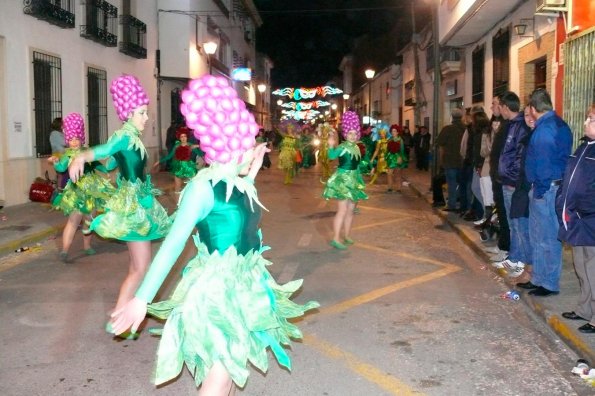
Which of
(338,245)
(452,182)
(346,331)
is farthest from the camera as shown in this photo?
(452,182)

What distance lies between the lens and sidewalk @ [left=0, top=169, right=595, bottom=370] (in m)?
5.17

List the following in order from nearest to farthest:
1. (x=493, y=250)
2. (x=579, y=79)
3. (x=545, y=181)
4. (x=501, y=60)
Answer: (x=545, y=181) → (x=493, y=250) → (x=579, y=79) → (x=501, y=60)

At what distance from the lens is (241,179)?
305 centimetres

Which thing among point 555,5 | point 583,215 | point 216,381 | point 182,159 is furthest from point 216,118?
point 182,159

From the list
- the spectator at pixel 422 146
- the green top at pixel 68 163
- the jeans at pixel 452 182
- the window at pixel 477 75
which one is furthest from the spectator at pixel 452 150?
the spectator at pixel 422 146

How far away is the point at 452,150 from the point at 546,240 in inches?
233

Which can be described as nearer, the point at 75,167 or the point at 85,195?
the point at 75,167

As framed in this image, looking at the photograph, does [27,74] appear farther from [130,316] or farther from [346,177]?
[130,316]

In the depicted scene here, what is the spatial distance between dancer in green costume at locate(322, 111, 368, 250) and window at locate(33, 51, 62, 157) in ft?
27.8

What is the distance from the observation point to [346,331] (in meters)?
5.49

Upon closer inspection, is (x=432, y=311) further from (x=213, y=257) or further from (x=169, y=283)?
(x=213, y=257)

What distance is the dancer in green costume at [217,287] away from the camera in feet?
9.25

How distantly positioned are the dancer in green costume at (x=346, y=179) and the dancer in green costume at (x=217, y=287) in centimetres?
591

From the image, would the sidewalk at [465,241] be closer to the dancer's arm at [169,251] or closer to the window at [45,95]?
the window at [45,95]
